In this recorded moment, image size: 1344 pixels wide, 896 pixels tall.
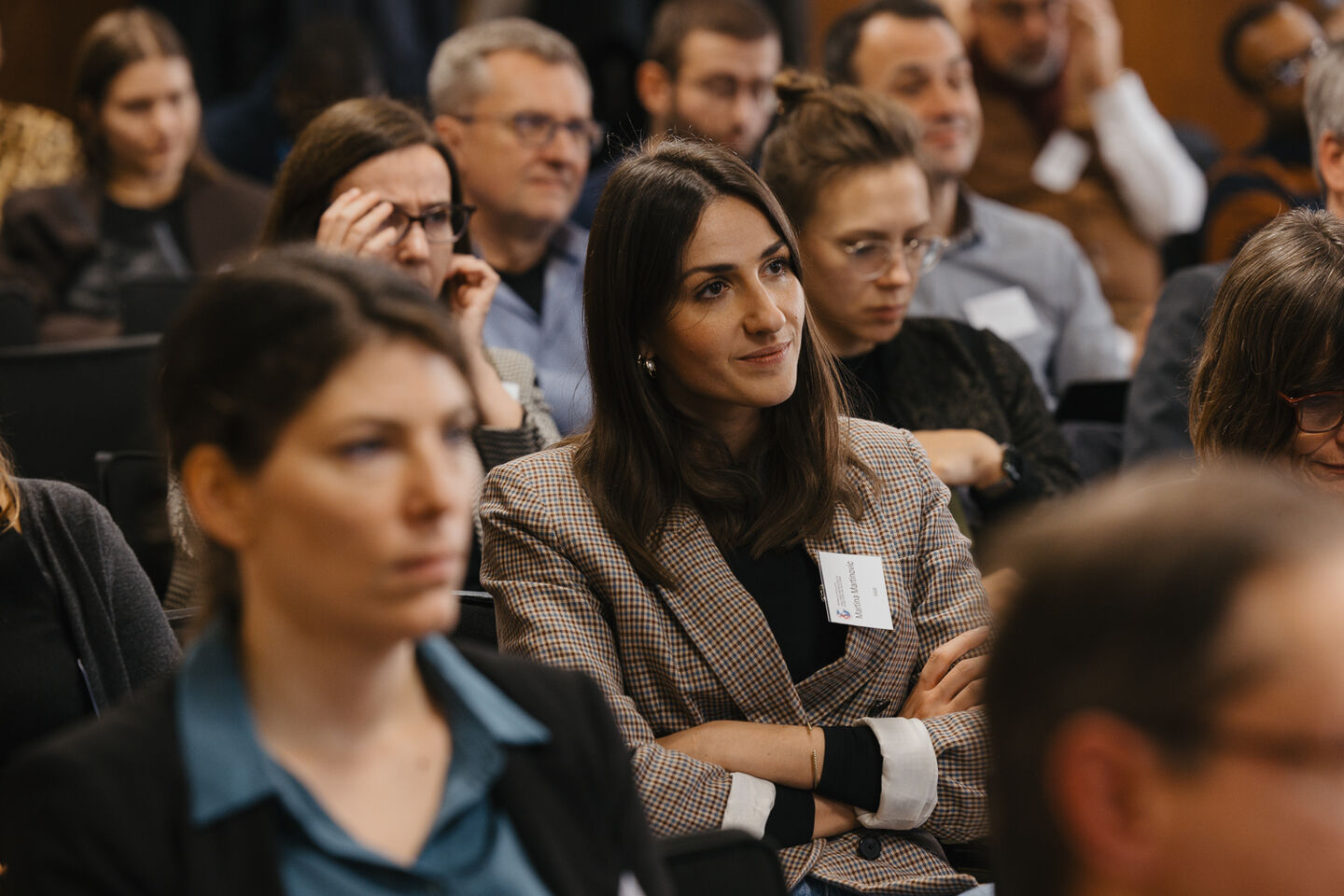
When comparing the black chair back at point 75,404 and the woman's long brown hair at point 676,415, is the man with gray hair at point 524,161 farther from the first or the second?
the woman's long brown hair at point 676,415

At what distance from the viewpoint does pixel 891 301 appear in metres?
2.68

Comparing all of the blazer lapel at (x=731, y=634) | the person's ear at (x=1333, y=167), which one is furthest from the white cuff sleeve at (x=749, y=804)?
the person's ear at (x=1333, y=167)

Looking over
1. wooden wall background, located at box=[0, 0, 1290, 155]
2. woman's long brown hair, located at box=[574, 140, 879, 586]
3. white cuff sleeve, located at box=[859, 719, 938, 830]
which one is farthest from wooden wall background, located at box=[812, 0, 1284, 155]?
white cuff sleeve, located at box=[859, 719, 938, 830]

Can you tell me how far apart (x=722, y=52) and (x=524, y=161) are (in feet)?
3.25

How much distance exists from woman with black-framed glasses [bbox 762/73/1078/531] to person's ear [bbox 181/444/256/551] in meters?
1.65

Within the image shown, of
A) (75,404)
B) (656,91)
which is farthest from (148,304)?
(656,91)

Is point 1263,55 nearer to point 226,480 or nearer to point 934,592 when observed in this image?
point 934,592

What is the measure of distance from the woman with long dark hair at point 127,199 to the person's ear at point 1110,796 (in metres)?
3.76

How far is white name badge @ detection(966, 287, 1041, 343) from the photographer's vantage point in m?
3.54

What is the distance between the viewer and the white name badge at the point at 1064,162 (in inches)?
185

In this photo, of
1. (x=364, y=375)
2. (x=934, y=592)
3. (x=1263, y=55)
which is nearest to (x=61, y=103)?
(x=1263, y=55)

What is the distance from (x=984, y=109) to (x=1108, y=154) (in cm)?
60

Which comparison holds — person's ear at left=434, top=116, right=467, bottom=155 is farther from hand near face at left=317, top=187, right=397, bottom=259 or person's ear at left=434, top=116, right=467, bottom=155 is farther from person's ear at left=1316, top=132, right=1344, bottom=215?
person's ear at left=1316, top=132, right=1344, bottom=215

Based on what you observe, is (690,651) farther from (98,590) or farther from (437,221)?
(437,221)
